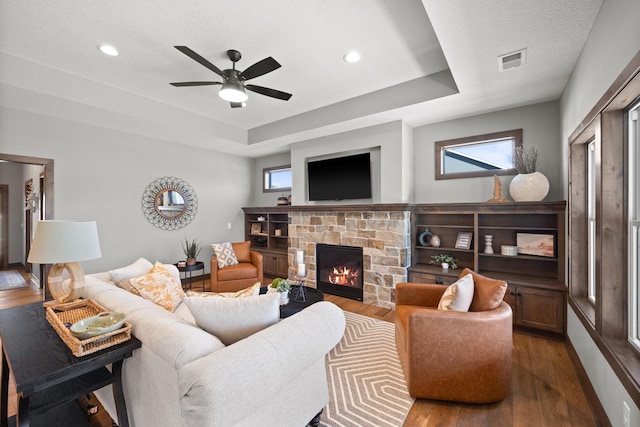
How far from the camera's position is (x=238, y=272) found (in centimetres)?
434

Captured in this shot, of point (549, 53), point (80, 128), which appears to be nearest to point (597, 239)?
point (549, 53)

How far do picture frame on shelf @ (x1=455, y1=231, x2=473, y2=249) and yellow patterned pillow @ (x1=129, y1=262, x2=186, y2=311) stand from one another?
3367mm

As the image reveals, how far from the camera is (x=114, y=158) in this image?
164 inches

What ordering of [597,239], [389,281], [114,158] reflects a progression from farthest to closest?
[114,158] → [389,281] → [597,239]

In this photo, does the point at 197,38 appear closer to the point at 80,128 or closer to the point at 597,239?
the point at 80,128

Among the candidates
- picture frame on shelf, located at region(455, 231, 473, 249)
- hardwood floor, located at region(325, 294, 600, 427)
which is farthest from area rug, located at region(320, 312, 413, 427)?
picture frame on shelf, located at region(455, 231, 473, 249)

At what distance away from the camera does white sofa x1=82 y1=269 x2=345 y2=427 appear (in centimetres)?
103

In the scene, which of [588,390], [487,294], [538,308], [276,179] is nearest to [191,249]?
[276,179]

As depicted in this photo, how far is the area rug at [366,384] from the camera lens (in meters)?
1.82

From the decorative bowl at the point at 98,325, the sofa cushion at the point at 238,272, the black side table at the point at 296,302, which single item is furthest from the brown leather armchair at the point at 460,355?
the sofa cushion at the point at 238,272

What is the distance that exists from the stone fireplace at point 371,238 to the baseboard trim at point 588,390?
1751 mm

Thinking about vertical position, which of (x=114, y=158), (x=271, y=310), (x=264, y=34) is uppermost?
(x=264, y=34)

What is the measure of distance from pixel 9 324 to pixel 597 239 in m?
3.77

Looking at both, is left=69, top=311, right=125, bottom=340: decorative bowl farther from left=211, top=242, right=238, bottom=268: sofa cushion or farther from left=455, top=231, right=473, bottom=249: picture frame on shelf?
left=455, top=231, right=473, bottom=249: picture frame on shelf
